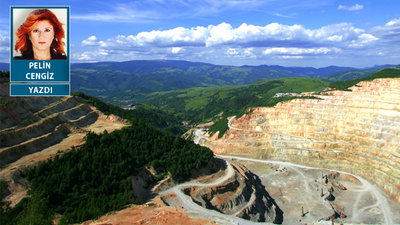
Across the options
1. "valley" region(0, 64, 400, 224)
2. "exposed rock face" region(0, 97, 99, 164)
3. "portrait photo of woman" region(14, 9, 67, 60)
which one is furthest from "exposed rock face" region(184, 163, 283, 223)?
"portrait photo of woman" region(14, 9, 67, 60)

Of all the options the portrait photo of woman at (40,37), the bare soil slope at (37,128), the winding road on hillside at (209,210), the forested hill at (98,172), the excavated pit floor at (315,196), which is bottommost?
the excavated pit floor at (315,196)

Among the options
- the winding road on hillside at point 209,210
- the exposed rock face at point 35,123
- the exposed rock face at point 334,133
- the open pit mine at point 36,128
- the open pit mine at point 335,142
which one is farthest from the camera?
the exposed rock face at point 334,133

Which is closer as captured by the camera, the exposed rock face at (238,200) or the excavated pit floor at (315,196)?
the exposed rock face at (238,200)

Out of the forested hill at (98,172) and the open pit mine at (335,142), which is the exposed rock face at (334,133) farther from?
the forested hill at (98,172)

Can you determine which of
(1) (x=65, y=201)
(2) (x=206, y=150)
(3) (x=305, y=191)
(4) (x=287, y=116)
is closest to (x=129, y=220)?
(1) (x=65, y=201)

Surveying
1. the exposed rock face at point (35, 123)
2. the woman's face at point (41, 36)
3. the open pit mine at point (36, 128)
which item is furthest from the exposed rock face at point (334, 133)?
the woman's face at point (41, 36)

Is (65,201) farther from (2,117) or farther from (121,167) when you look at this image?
(2,117)
